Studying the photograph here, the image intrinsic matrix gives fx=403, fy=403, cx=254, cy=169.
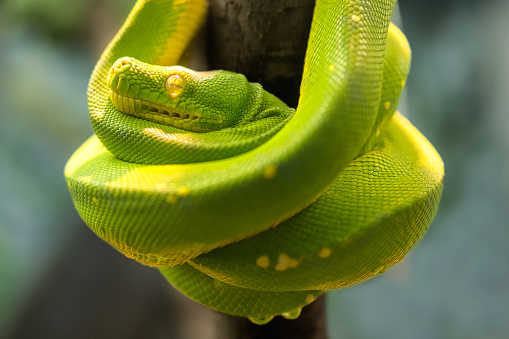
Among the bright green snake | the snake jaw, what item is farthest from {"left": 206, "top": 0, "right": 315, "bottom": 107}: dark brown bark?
the snake jaw

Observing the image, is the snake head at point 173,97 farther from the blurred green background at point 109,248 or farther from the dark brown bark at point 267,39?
the blurred green background at point 109,248

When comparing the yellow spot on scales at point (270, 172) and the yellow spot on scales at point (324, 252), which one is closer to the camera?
the yellow spot on scales at point (270, 172)

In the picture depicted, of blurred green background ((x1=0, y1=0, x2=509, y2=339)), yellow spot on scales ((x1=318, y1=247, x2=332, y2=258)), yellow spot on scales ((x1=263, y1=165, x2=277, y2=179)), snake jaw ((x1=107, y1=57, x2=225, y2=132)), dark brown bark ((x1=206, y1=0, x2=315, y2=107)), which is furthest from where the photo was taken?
blurred green background ((x1=0, y1=0, x2=509, y2=339))

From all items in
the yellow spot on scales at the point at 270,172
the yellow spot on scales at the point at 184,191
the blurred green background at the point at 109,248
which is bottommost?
the blurred green background at the point at 109,248

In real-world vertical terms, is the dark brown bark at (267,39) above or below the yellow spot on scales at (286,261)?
above

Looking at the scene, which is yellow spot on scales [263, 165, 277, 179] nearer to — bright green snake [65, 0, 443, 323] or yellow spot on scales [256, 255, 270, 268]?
bright green snake [65, 0, 443, 323]

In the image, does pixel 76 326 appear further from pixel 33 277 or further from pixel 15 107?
pixel 15 107

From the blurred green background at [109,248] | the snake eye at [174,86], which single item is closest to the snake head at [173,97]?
the snake eye at [174,86]
